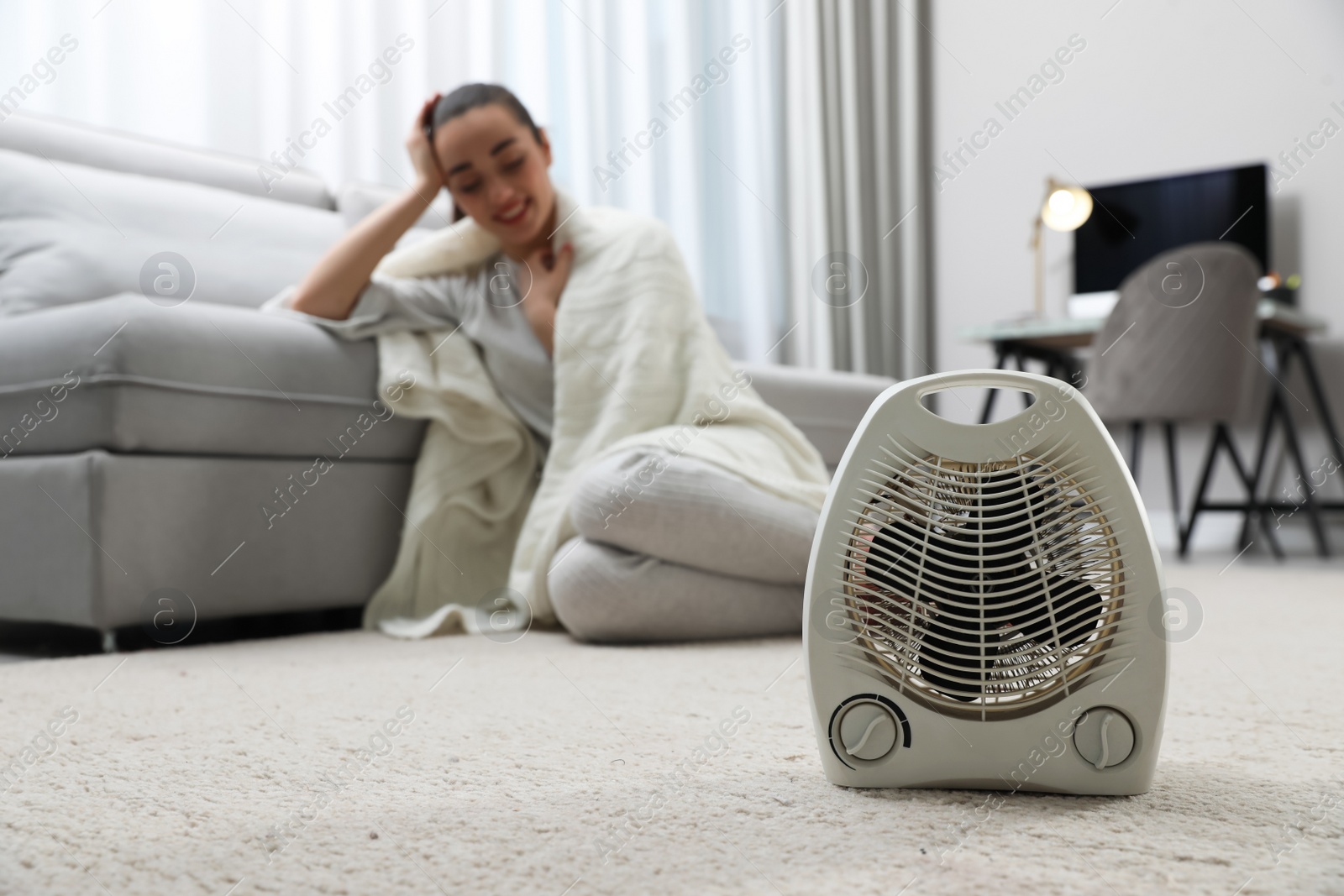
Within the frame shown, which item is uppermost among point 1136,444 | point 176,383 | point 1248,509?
point 176,383

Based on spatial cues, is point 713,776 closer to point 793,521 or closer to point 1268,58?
point 793,521

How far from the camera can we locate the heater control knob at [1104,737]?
545 mm

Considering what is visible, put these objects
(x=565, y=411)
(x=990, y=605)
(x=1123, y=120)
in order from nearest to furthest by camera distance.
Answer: (x=990, y=605) < (x=565, y=411) < (x=1123, y=120)

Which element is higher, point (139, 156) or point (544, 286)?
point (139, 156)

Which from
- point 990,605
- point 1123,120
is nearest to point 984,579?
point 990,605

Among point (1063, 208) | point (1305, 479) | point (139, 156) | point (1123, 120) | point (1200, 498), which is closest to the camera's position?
point (139, 156)

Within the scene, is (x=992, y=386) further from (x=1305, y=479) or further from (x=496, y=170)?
(x=1305, y=479)

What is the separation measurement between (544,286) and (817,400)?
2.02ft

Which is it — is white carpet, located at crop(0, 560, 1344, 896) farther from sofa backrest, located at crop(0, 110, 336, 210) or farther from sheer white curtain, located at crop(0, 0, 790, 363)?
sheer white curtain, located at crop(0, 0, 790, 363)

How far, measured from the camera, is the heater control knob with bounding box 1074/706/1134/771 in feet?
1.79

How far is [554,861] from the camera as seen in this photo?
0.48 meters

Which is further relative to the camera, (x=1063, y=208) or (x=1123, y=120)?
(x=1123, y=120)

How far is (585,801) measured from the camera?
22.7 inches

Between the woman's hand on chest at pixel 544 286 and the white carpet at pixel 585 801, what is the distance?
24.6 inches
